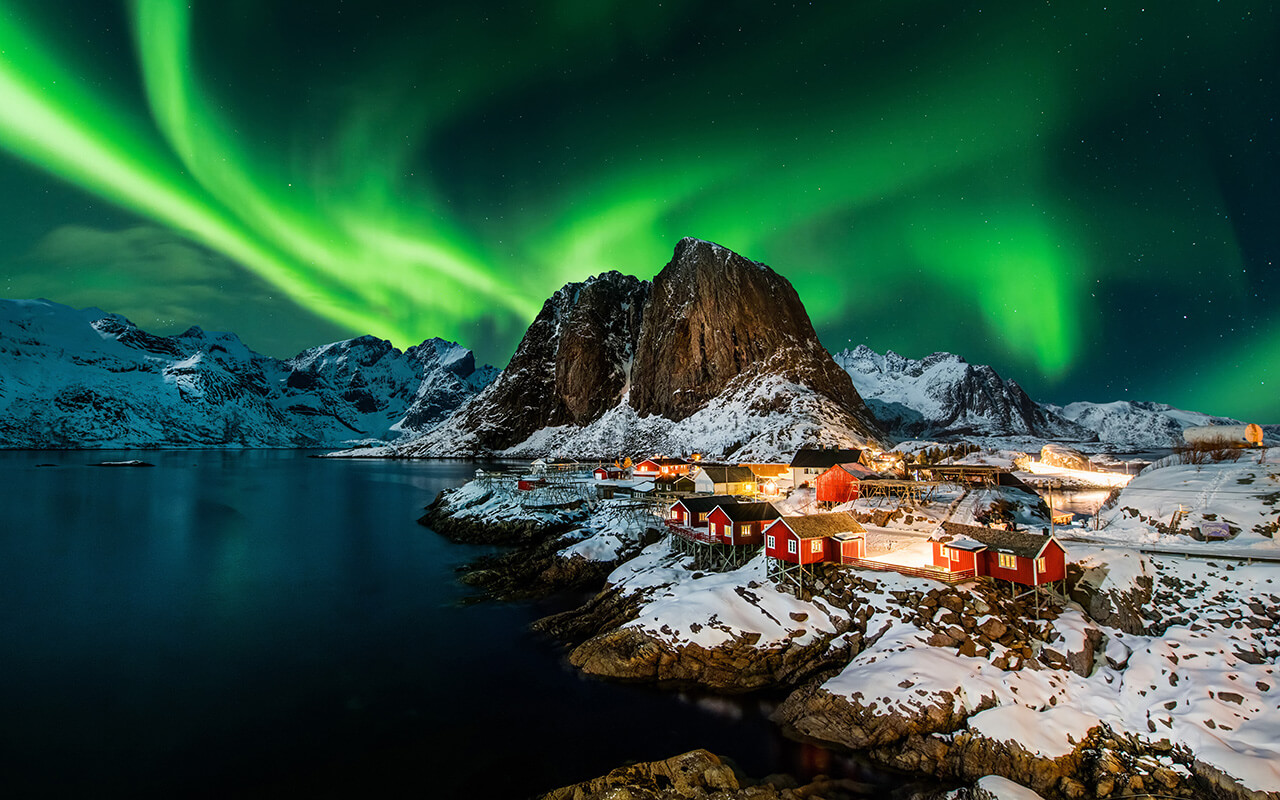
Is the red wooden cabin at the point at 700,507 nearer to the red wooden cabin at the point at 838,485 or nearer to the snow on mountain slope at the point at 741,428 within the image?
the red wooden cabin at the point at 838,485

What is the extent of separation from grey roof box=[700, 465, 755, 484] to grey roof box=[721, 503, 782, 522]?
19.1m

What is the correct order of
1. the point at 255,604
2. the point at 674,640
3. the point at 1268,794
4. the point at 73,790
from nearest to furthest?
the point at 1268,794 → the point at 73,790 → the point at 674,640 → the point at 255,604

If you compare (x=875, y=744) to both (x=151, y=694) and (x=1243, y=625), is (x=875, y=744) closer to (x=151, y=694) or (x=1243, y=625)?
(x=1243, y=625)

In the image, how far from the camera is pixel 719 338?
174125 millimetres

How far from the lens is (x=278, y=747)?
909 inches

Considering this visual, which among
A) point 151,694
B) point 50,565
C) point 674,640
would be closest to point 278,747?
point 151,694

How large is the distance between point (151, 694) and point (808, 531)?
3612 cm

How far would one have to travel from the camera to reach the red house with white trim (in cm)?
Result: 2927

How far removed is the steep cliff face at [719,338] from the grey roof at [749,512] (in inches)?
4524

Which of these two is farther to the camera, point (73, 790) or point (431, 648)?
point (431, 648)

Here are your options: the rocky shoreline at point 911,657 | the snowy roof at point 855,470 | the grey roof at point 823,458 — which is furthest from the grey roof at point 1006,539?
the grey roof at point 823,458

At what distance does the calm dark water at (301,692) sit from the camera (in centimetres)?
2136

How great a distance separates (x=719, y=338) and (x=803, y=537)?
143 meters

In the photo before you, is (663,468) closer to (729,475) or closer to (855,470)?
(729,475)
